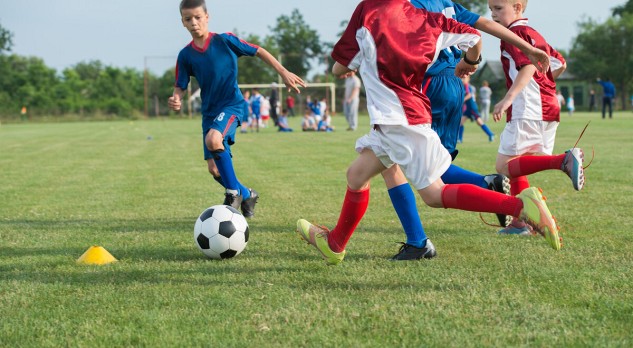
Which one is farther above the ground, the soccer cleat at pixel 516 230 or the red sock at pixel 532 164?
the red sock at pixel 532 164

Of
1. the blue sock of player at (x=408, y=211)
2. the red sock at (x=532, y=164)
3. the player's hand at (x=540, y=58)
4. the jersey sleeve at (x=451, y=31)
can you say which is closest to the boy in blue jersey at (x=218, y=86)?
the blue sock of player at (x=408, y=211)

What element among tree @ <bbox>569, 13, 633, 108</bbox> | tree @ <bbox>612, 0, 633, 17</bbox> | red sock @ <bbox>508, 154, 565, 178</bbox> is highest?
tree @ <bbox>612, 0, 633, 17</bbox>

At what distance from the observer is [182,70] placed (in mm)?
6211

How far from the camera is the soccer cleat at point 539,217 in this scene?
3.40 metres

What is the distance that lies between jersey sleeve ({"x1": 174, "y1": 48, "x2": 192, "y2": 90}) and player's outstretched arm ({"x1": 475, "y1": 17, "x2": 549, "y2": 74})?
3.12 m

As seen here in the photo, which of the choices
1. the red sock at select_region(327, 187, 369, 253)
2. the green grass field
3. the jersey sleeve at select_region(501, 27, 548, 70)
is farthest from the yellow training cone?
the jersey sleeve at select_region(501, 27, 548, 70)

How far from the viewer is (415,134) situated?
3639 mm

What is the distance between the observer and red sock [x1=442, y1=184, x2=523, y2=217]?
3.58m

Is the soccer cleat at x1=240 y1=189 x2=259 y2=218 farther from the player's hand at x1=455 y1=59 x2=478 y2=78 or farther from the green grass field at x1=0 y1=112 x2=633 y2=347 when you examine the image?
the player's hand at x1=455 y1=59 x2=478 y2=78

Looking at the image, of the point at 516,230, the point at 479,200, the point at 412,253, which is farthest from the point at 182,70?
the point at 479,200

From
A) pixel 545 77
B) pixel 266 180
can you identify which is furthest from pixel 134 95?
pixel 545 77

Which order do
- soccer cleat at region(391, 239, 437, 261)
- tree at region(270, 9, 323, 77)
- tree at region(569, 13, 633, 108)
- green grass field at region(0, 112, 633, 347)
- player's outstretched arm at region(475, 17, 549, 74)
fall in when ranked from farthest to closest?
tree at region(270, 9, 323, 77) < tree at region(569, 13, 633, 108) < soccer cleat at region(391, 239, 437, 261) < player's outstretched arm at region(475, 17, 549, 74) < green grass field at region(0, 112, 633, 347)

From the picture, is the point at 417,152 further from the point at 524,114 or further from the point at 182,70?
the point at 182,70

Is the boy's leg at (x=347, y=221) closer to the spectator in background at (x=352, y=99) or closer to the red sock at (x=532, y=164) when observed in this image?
the red sock at (x=532, y=164)
